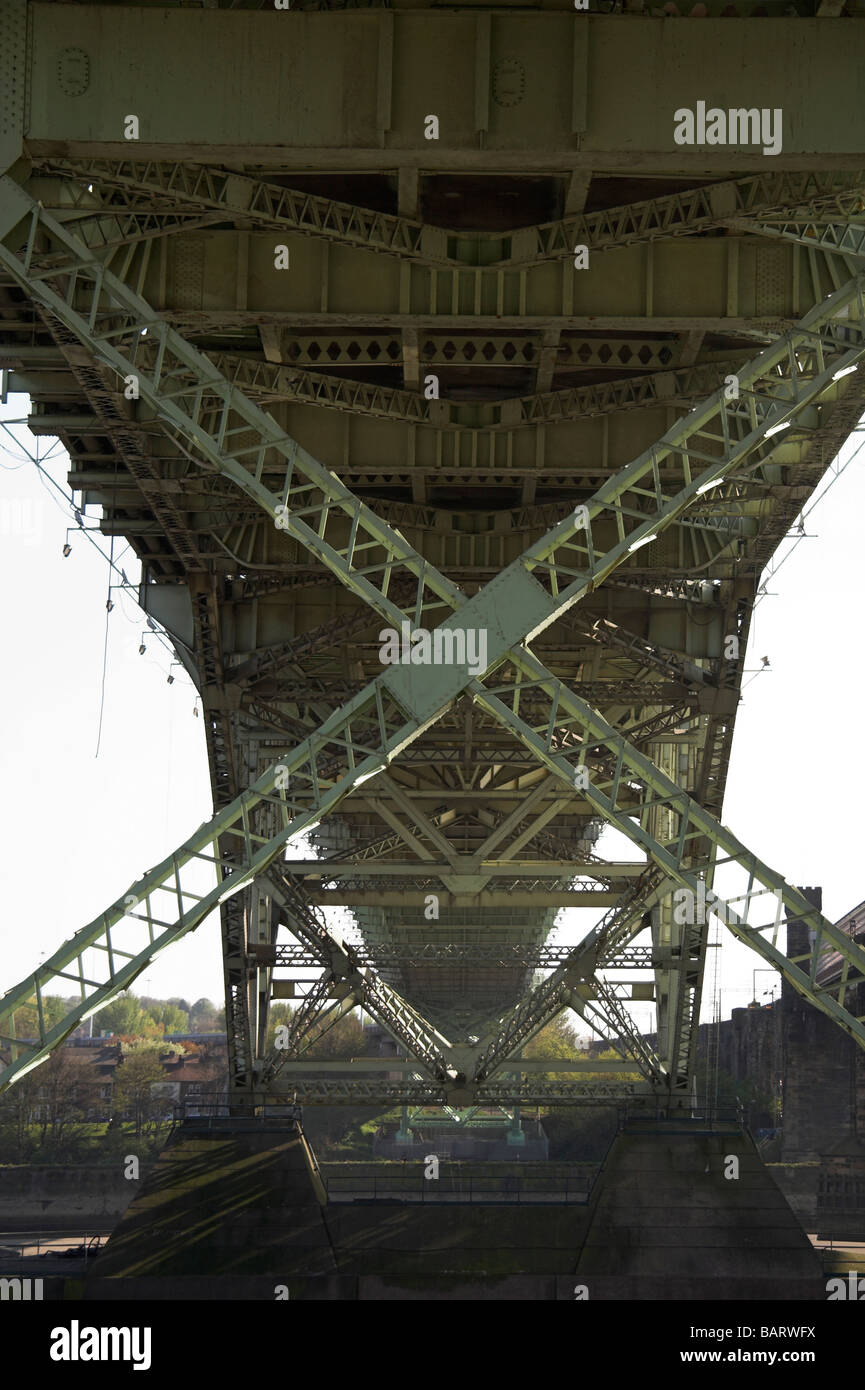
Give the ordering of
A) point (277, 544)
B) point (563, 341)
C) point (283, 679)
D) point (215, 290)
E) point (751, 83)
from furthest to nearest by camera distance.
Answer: point (283, 679)
point (277, 544)
point (563, 341)
point (215, 290)
point (751, 83)

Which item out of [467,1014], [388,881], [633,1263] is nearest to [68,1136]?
[467,1014]

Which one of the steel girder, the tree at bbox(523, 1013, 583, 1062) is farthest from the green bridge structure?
the tree at bbox(523, 1013, 583, 1062)

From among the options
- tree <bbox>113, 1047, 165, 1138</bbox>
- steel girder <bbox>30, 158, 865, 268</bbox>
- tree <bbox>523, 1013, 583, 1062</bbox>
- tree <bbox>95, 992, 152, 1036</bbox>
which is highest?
steel girder <bbox>30, 158, 865, 268</bbox>

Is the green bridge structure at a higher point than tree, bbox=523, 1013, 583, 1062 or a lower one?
higher

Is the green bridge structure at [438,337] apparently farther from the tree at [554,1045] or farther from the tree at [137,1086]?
the tree at [554,1045]

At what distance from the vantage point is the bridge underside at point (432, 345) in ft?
51.3

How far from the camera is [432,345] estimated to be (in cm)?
2091

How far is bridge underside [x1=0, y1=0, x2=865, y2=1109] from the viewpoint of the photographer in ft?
51.3

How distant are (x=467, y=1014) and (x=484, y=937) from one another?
777 centimetres

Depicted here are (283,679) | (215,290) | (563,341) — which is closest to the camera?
(215,290)

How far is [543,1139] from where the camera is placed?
3551 inches

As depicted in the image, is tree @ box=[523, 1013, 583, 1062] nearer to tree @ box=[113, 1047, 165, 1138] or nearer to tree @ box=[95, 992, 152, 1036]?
tree @ box=[113, 1047, 165, 1138]

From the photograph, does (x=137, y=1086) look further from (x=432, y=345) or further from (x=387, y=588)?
(x=387, y=588)

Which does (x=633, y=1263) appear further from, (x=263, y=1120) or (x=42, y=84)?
(x=42, y=84)
